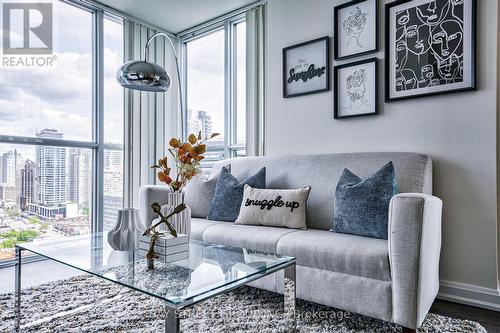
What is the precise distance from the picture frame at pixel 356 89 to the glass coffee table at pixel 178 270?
1.59 meters

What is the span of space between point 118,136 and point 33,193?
3.44ft

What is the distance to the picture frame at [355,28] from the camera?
8.58 ft

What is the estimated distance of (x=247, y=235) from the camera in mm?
2145

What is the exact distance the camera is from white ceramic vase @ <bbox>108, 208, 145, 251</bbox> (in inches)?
67.2

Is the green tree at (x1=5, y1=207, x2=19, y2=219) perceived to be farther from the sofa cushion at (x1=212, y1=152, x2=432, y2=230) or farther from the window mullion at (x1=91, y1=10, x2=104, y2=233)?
the sofa cushion at (x1=212, y1=152, x2=432, y2=230)

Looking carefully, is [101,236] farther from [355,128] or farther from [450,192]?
[450,192]

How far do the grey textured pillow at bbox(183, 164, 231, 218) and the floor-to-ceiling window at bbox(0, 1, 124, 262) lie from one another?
135 cm

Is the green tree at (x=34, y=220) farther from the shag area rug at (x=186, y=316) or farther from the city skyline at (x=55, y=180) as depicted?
the shag area rug at (x=186, y=316)

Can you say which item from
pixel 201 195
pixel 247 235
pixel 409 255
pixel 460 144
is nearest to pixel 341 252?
pixel 409 255

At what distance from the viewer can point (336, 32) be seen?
281 cm

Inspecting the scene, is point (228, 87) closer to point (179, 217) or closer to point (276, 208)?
point (276, 208)

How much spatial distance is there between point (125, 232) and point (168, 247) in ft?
0.96

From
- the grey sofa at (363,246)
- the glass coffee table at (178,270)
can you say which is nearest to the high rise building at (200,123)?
the grey sofa at (363,246)

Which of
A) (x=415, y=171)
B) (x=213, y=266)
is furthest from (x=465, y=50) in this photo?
(x=213, y=266)
